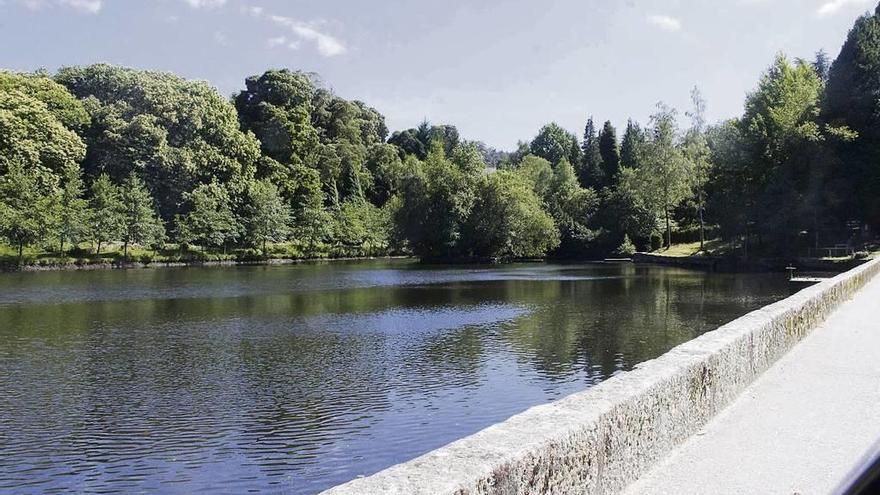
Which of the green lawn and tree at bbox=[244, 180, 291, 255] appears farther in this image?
tree at bbox=[244, 180, 291, 255]

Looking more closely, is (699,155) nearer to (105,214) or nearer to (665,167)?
(665,167)

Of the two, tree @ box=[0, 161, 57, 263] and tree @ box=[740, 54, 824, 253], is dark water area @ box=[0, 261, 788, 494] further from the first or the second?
tree @ box=[0, 161, 57, 263]

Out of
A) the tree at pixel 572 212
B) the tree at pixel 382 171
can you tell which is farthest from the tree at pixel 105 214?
the tree at pixel 572 212

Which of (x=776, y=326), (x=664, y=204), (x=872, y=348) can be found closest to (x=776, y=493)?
(x=776, y=326)

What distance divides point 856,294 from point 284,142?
79.8m

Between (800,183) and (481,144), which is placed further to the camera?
(481,144)

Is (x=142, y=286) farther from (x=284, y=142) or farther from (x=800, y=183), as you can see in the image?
(x=284, y=142)

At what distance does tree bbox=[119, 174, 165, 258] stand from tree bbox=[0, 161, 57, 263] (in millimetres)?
6605

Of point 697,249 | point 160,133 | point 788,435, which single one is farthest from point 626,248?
point 788,435

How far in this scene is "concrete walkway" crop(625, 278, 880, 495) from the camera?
555cm

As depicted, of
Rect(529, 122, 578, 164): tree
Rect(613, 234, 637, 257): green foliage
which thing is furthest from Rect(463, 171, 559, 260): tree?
Rect(529, 122, 578, 164): tree

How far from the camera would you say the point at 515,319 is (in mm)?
26938

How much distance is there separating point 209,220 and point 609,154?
52135 millimetres

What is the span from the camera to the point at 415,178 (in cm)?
7331
